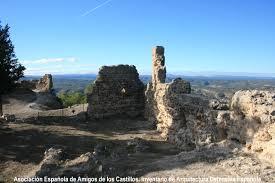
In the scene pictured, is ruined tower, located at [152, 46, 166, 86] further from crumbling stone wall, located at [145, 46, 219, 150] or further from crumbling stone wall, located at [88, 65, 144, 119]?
crumbling stone wall, located at [88, 65, 144, 119]

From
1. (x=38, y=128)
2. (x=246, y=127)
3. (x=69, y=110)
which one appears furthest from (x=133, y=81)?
(x=246, y=127)

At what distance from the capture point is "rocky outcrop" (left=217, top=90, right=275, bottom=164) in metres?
12.2

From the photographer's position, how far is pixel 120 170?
1174 centimetres

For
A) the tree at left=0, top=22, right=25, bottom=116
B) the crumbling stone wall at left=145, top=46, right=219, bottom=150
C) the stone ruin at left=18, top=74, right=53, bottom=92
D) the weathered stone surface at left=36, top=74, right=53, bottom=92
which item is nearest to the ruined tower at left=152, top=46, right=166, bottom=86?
the crumbling stone wall at left=145, top=46, right=219, bottom=150

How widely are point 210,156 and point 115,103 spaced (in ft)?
50.2

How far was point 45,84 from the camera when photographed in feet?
142

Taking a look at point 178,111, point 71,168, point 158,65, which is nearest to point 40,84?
point 158,65

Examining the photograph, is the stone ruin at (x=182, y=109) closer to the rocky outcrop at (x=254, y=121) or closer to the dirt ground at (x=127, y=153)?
the rocky outcrop at (x=254, y=121)

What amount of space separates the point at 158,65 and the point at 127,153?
11186mm

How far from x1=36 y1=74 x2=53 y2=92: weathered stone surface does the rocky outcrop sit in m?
28.5

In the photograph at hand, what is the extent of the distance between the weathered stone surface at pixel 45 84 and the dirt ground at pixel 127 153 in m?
15.8

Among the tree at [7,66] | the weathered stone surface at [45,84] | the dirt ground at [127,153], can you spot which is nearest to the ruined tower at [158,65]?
the dirt ground at [127,153]

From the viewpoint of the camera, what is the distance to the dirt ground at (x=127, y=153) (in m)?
11.2

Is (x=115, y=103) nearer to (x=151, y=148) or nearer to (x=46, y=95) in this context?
(x=151, y=148)
